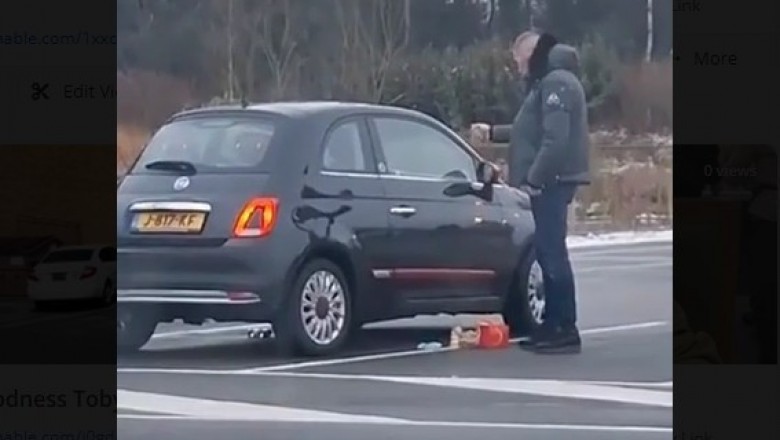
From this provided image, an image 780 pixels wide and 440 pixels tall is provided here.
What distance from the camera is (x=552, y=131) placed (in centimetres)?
350

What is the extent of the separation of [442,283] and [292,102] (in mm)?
628

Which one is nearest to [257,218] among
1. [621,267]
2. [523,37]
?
[523,37]

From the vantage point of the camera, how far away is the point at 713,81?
3.43 m

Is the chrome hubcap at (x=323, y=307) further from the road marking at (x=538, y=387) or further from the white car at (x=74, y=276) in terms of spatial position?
the white car at (x=74, y=276)

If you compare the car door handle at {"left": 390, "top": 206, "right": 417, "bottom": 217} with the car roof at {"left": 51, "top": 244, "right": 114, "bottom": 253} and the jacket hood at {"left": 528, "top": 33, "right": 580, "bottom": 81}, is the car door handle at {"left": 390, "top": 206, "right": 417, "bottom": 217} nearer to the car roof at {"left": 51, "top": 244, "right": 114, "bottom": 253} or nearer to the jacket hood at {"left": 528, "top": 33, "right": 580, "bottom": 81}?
the jacket hood at {"left": 528, "top": 33, "right": 580, "bottom": 81}

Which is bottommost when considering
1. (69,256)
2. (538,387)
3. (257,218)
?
(538,387)

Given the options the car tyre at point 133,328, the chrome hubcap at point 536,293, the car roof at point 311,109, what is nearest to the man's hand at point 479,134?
the car roof at point 311,109

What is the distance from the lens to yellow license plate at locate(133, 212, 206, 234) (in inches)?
135

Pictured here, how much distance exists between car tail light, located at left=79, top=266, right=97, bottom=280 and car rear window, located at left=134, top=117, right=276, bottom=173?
29cm

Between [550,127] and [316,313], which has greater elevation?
[550,127]

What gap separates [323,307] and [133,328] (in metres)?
0.51

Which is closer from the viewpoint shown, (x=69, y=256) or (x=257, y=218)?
(x=257, y=218)

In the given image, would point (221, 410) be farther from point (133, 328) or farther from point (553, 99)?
point (553, 99)

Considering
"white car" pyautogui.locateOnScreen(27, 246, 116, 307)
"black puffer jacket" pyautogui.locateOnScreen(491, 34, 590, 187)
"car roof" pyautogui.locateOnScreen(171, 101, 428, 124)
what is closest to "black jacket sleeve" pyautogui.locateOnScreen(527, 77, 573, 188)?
"black puffer jacket" pyautogui.locateOnScreen(491, 34, 590, 187)
